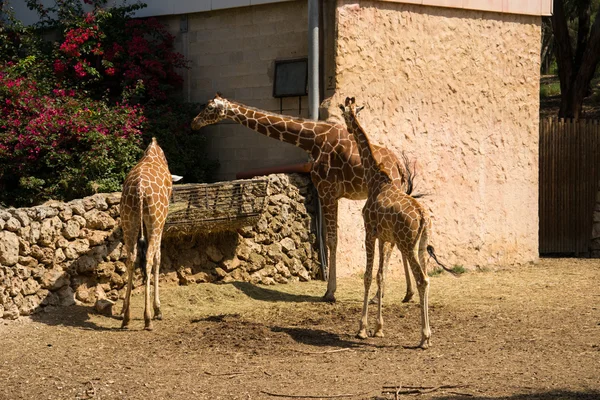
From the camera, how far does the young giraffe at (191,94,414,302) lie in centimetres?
1184

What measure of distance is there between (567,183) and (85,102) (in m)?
9.09

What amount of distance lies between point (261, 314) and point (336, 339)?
150cm

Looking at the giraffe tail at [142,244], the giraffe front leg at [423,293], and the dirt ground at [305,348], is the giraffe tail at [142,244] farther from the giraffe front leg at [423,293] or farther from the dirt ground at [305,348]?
the giraffe front leg at [423,293]

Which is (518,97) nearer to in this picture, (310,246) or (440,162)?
(440,162)

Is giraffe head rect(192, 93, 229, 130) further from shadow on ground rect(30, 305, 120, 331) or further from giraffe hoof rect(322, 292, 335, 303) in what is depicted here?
shadow on ground rect(30, 305, 120, 331)

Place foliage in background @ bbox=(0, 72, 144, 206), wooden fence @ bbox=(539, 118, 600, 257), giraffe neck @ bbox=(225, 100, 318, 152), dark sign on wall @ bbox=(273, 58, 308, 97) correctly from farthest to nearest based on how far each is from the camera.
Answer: wooden fence @ bbox=(539, 118, 600, 257) → dark sign on wall @ bbox=(273, 58, 308, 97) → foliage in background @ bbox=(0, 72, 144, 206) → giraffe neck @ bbox=(225, 100, 318, 152)

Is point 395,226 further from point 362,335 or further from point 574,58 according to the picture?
point 574,58

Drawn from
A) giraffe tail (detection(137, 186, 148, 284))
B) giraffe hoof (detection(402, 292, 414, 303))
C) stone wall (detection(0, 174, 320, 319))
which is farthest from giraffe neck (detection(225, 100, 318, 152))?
giraffe tail (detection(137, 186, 148, 284))

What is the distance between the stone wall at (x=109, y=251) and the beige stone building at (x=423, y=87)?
794mm

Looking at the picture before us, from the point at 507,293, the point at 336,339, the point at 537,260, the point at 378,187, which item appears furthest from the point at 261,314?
the point at 537,260

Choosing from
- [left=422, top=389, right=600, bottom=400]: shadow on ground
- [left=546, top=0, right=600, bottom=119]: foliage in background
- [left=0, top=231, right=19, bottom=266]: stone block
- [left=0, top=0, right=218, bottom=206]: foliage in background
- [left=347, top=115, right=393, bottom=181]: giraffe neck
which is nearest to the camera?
[left=422, top=389, right=600, bottom=400]: shadow on ground

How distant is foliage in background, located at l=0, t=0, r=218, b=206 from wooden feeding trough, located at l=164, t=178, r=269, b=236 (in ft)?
6.74

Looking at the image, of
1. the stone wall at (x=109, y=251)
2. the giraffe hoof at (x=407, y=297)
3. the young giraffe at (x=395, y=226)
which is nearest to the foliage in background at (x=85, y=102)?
the stone wall at (x=109, y=251)

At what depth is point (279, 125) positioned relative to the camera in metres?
12.3
